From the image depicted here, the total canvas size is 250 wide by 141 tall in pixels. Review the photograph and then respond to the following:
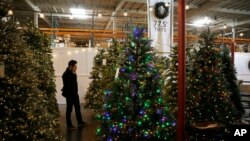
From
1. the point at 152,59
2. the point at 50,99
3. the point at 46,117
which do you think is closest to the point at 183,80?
the point at 152,59

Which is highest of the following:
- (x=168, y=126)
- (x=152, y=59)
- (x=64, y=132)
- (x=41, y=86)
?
(x=152, y=59)

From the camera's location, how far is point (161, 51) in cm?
712

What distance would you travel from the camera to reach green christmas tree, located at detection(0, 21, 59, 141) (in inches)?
139

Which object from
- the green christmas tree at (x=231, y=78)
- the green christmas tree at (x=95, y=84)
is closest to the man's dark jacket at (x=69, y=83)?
the green christmas tree at (x=95, y=84)

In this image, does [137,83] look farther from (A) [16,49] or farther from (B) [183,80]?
(A) [16,49]

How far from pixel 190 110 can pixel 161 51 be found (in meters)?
2.28

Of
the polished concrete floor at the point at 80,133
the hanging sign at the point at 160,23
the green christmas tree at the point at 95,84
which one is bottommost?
the polished concrete floor at the point at 80,133

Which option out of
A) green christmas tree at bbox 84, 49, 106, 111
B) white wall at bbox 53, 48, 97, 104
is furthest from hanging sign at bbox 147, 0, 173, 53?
white wall at bbox 53, 48, 97, 104

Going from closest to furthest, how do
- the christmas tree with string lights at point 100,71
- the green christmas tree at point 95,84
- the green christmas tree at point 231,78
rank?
the green christmas tree at point 231,78
the christmas tree with string lights at point 100,71
the green christmas tree at point 95,84

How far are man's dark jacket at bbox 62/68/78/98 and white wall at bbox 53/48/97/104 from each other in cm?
467

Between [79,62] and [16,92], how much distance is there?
8587mm

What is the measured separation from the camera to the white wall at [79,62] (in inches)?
469

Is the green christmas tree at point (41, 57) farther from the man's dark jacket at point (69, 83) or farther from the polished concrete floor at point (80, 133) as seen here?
the man's dark jacket at point (69, 83)

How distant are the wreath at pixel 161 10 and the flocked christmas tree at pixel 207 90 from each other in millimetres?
1896
